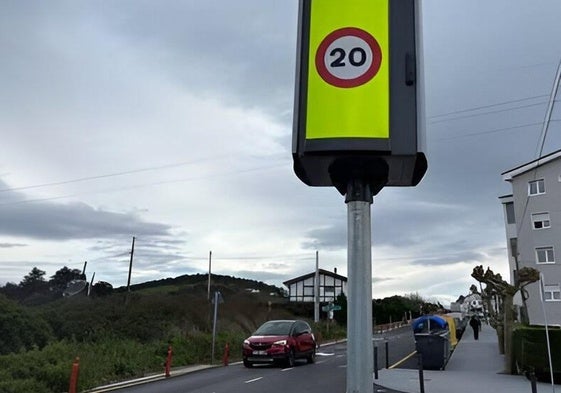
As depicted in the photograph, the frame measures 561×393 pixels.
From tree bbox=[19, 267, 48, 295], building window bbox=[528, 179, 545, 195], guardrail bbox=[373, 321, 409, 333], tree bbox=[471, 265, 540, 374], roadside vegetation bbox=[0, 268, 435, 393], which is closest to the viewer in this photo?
roadside vegetation bbox=[0, 268, 435, 393]

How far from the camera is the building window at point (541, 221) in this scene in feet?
137

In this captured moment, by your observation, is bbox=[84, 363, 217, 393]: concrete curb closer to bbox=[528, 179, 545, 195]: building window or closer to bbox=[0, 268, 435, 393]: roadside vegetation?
bbox=[0, 268, 435, 393]: roadside vegetation

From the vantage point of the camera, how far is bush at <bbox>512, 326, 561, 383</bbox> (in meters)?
14.8

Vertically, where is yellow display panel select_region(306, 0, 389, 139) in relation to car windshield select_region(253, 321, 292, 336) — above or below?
above

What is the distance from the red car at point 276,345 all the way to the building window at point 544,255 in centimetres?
2694

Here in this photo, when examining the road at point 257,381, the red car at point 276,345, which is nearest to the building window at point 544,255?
the road at point 257,381

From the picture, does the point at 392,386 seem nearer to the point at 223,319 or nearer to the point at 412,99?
the point at 412,99

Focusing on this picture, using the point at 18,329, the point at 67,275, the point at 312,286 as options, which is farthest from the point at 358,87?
the point at 312,286

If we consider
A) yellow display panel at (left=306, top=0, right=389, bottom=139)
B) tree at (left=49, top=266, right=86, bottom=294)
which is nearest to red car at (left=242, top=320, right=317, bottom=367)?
yellow display panel at (left=306, top=0, right=389, bottom=139)

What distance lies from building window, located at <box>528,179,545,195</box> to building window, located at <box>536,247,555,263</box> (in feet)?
13.7

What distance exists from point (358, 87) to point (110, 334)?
27.2 meters

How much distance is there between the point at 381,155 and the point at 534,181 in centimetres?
4385

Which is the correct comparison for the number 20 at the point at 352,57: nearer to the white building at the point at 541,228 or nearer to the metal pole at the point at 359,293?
the metal pole at the point at 359,293

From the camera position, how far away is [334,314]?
211ft
